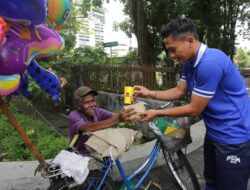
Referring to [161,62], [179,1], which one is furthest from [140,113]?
[161,62]

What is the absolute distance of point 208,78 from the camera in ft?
6.51

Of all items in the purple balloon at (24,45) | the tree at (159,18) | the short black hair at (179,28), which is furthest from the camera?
the tree at (159,18)

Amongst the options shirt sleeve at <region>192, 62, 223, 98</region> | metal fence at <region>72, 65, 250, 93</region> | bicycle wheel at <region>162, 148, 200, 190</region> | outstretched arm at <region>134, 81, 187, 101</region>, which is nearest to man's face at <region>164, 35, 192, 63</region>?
shirt sleeve at <region>192, 62, 223, 98</region>

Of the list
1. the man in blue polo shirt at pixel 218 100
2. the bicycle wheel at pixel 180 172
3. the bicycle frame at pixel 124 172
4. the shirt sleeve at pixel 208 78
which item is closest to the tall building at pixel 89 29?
the bicycle wheel at pixel 180 172

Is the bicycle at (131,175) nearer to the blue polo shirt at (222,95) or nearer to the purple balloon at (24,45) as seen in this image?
the blue polo shirt at (222,95)

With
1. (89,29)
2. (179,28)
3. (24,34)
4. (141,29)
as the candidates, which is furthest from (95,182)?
(89,29)

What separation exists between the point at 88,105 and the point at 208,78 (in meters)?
1.17

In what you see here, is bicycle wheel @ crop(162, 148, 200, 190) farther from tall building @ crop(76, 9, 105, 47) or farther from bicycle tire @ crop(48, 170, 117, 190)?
tall building @ crop(76, 9, 105, 47)

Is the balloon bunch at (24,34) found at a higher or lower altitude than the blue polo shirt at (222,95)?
higher

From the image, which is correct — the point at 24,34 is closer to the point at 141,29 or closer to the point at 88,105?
the point at 88,105

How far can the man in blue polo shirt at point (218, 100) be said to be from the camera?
2021 millimetres

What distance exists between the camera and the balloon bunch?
1.84m

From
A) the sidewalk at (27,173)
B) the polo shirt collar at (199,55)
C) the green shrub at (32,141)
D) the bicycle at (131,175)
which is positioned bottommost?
the green shrub at (32,141)

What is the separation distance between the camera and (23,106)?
763cm
